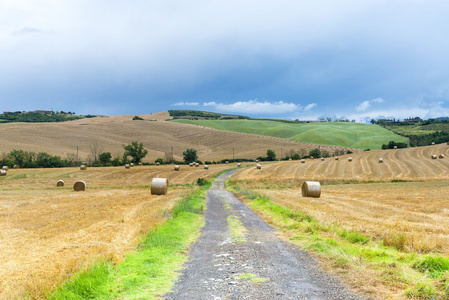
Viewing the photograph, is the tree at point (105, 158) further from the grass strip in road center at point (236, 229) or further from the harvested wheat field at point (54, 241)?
the grass strip in road center at point (236, 229)

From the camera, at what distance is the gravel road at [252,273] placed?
7.79 meters

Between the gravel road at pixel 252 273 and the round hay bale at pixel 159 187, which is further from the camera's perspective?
the round hay bale at pixel 159 187

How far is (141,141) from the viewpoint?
142375mm

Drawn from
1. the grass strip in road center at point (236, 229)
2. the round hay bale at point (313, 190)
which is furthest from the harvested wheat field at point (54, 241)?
the round hay bale at point (313, 190)

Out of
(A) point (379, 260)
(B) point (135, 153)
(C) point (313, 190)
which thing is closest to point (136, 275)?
(A) point (379, 260)

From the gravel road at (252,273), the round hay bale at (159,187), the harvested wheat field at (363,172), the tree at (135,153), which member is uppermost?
the tree at (135,153)

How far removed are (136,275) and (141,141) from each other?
136998 millimetres

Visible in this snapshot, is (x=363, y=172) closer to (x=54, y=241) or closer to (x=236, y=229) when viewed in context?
(x=236, y=229)

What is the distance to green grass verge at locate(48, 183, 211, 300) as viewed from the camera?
7.86m

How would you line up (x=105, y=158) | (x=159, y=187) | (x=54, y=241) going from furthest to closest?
1. (x=105, y=158)
2. (x=159, y=187)
3. (x=54, y=241)

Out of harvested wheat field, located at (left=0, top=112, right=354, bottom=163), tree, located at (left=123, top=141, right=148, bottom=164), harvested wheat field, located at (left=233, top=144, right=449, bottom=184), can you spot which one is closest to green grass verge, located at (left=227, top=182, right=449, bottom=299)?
harvested wheat field, located at (left=233, top=144, right=449, bottom=184)

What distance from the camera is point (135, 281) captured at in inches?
347

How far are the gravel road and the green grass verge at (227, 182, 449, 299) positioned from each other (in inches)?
30.6

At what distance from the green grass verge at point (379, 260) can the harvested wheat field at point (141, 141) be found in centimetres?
10023
